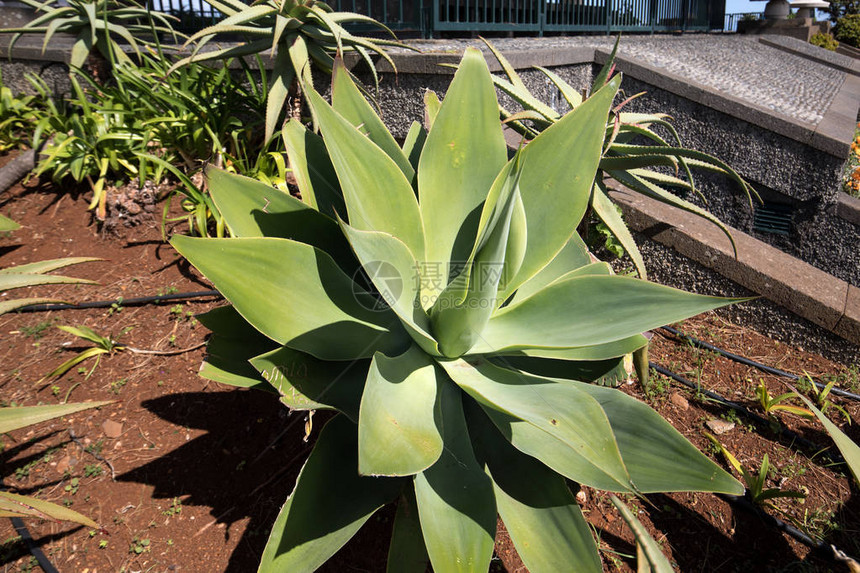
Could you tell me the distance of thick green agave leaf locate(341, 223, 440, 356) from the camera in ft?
3.29

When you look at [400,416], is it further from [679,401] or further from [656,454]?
[679,401]

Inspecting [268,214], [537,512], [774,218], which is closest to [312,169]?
[268,214]

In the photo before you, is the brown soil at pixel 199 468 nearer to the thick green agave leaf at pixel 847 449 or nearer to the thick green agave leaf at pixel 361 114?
the thick green agave leaf at pixel 847 449

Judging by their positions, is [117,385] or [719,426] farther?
[719,426]

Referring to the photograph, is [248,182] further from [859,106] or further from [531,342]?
[859,106]

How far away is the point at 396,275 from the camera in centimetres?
113

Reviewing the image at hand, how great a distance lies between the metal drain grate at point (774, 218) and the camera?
418 cm

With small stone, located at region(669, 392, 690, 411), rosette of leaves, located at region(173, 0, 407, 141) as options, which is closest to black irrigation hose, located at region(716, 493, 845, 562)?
small stone, located at region(669, 392, 690, 411)

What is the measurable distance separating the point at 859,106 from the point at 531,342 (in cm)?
697

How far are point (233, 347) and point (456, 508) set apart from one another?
654mm

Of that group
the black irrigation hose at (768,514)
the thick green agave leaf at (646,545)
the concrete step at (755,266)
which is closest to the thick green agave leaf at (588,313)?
the thick green agave leaf at (646,545)

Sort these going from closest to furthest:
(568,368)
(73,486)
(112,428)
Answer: (568,368) → (73,486) → (112,428)

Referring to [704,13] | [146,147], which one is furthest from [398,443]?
[704,13]

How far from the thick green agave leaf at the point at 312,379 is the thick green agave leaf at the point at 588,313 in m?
0.32
